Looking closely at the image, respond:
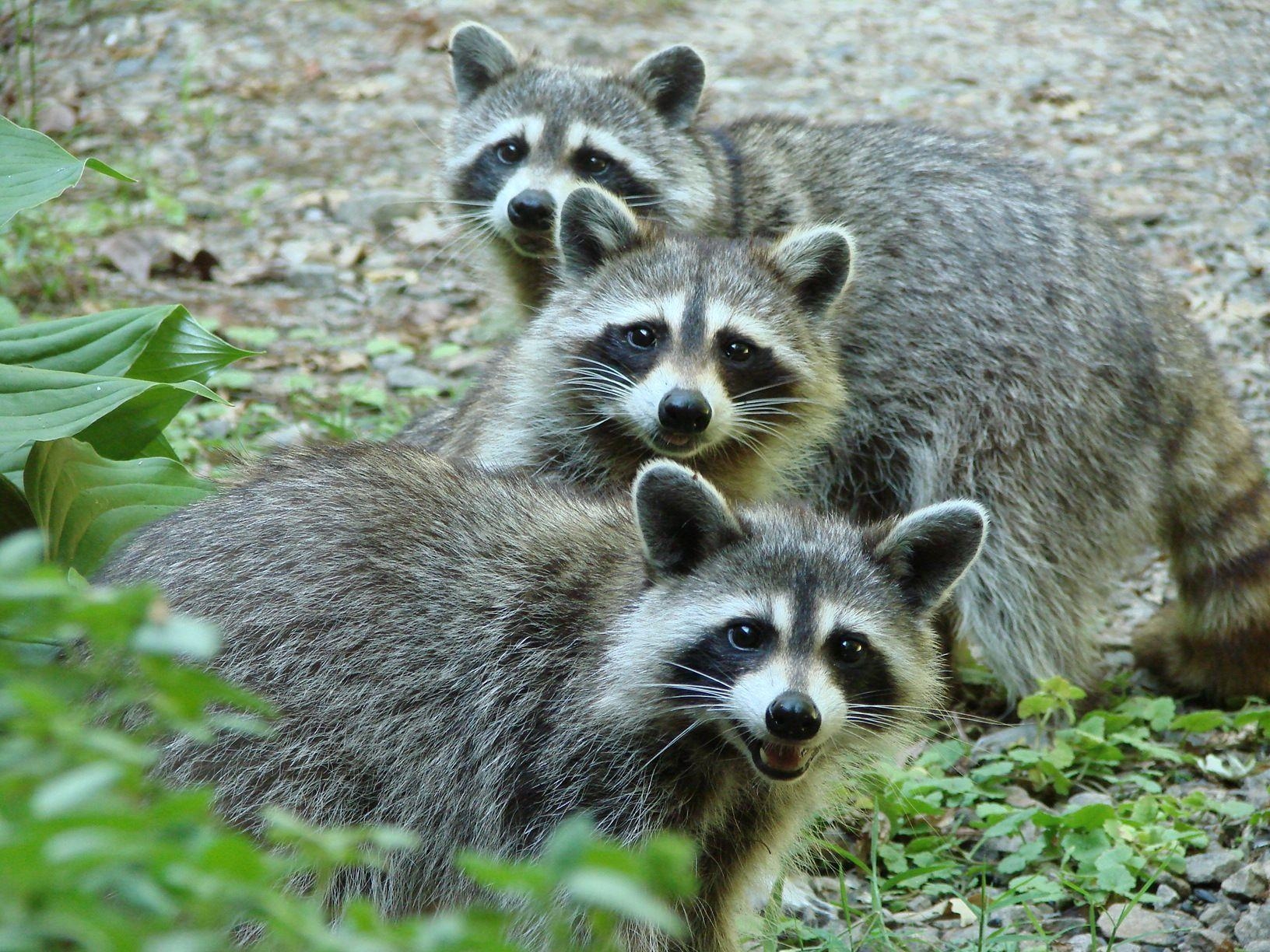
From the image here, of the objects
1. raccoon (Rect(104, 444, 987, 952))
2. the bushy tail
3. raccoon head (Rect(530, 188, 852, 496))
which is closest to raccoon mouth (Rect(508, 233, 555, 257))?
raccoon head (Rect(530, 188, 852, 496))

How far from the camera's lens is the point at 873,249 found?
16.0 feet

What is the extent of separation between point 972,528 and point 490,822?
120 cm

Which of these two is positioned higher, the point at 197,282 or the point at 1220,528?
the point at 1220,528

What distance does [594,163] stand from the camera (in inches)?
200

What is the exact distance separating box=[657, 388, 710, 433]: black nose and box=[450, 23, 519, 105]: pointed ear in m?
2.20

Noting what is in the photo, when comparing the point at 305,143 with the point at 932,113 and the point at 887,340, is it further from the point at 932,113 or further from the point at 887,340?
the point at 887,340

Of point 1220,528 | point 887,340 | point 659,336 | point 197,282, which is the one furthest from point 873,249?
point 197,282

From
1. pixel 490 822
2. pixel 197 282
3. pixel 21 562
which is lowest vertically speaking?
pixel 197 282

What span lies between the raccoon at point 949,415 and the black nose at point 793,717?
4.63 ft

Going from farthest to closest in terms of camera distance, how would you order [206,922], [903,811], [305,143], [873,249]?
1. [305,143]
2. [873,249]
3. [903,811]
4. [206,922]

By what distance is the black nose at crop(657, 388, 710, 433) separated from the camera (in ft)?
12.1

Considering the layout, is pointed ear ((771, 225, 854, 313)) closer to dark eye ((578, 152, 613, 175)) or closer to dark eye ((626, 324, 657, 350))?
dark eye ((626, 324, 657, 350))

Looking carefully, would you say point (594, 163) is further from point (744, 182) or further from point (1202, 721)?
point (1202, 721)

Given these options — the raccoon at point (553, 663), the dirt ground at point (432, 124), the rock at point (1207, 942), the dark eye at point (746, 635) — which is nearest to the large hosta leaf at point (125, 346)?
the raccoon at point (553, 663)
